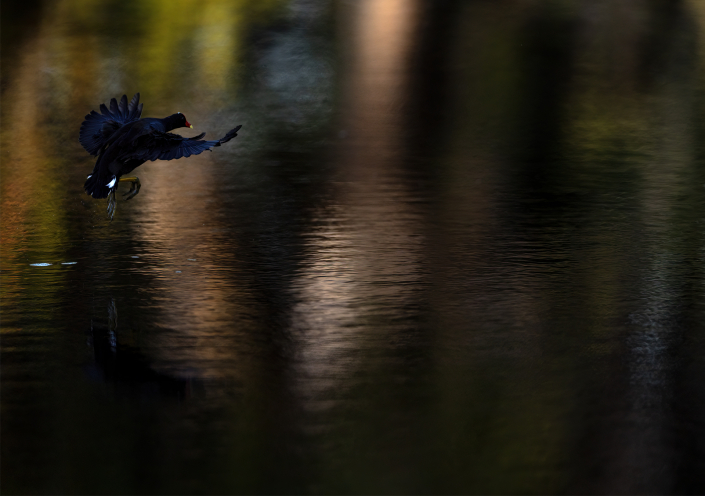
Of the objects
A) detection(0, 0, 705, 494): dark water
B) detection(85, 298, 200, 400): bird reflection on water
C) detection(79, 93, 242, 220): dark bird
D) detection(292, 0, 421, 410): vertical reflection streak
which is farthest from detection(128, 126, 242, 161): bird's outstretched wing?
detection(85, 298, 200, 400): bird reflection on water

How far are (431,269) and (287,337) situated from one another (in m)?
2.09

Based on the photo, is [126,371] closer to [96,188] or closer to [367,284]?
[367,284]

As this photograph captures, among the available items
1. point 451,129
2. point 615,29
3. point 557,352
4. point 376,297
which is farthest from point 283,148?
point 615,29

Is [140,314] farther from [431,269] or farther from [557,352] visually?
[557,352]

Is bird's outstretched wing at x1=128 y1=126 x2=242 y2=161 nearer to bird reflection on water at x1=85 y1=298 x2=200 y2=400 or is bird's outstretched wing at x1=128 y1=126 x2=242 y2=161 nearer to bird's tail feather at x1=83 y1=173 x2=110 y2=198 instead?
bird's tail feather at x1=83 y1=173 x2=110 y2=198

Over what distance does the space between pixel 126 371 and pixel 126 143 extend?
9.53 feet

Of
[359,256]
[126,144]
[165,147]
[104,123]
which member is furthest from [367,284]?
[104,123]

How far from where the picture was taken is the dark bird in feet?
29.1

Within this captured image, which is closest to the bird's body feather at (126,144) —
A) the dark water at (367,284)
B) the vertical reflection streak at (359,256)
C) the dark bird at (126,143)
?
the dark bird at (126,143)

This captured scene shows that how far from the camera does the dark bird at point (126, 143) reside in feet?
29.1

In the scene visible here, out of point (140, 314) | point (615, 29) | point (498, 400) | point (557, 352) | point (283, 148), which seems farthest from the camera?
point (615, 29)

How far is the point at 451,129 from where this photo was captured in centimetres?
1562

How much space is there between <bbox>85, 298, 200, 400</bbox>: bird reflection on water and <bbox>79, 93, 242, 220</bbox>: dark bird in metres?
1.77

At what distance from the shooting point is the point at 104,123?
9961 mm
